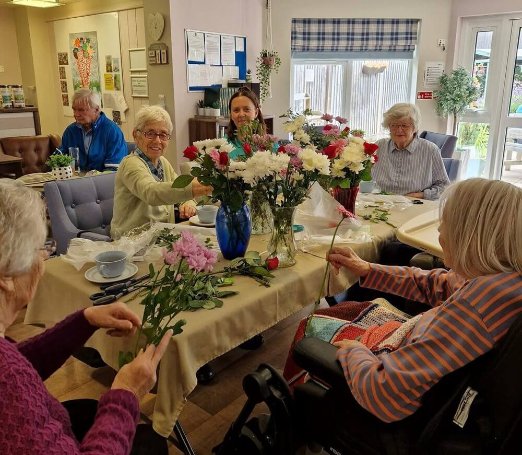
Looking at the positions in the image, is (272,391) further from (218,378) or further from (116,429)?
(218,378)

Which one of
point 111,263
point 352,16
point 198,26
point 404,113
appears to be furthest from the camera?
point 352,16

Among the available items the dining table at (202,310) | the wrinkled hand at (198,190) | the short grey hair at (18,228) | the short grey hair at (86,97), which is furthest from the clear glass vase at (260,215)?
the short grey hair at (86,97)

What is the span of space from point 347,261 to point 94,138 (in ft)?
9.55

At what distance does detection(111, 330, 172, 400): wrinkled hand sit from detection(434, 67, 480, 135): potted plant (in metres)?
5.33

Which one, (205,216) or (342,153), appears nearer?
(342,153)

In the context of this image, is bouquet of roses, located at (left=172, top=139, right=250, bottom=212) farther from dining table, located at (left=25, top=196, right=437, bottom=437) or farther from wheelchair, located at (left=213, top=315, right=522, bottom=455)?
wheelchair, located at (left=213, top=315, right=522, bottom=455)

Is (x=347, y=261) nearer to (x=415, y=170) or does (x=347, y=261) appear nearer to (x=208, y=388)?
Answer: (x=208, y=388)

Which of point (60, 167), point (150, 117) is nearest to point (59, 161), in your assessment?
point (60, 167)

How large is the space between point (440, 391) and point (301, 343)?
0.37 m

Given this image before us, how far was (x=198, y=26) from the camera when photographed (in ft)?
15.7

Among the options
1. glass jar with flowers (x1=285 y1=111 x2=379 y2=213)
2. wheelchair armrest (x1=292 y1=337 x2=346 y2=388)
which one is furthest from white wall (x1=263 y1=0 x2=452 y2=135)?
wheelchair armrest (x1=292 y1=337 x2=346 y2=388)

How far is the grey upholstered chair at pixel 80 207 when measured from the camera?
2.51 metres

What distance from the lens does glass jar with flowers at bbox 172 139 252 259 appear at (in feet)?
5.21

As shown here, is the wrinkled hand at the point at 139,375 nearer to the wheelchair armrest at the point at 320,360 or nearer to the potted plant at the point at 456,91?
the wheelchair armrest at the point at 320,360
